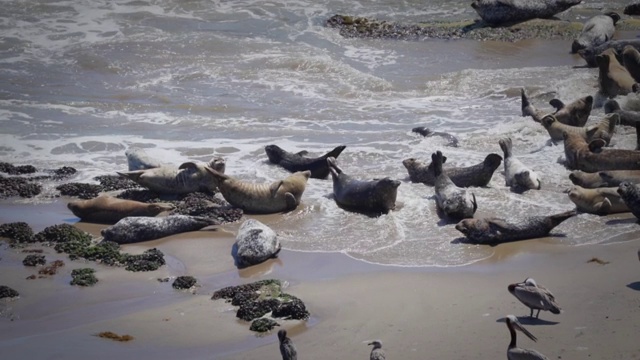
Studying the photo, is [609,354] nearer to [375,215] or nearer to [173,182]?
[375,215]

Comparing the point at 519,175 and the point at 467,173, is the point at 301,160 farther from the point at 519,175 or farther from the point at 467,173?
the point at 519,175

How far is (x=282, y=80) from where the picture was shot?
1852 cm

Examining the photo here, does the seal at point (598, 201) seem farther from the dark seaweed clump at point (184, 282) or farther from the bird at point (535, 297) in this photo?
the dark seaweed clump at point (184, 282)

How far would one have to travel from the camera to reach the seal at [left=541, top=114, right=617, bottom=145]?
12.5m

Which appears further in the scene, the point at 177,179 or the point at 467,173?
the point at 177,179

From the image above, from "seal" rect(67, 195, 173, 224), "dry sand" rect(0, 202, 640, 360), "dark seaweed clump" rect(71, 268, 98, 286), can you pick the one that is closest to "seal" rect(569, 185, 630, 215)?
"dry sand" rect(0, 202, 640, 360)

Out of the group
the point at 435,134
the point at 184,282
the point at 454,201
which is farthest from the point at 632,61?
the point at 184,282

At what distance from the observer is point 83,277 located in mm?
8633

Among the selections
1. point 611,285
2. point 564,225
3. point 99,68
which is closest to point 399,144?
point 564,225

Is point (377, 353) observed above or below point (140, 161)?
above

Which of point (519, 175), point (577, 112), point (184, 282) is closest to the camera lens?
point (184, 282)

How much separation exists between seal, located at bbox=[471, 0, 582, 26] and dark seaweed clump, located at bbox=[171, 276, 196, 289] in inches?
643

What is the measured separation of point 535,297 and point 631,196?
3367mm

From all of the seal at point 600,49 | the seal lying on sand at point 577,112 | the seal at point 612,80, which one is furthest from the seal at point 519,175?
the seal at point 600,49
